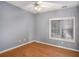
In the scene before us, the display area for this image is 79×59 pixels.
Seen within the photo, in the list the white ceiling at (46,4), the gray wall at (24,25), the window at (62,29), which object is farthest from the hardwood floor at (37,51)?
the white ceiling at (46,4)

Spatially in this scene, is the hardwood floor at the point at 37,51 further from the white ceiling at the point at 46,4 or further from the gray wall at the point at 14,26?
the white ceiling at the point at 46,4

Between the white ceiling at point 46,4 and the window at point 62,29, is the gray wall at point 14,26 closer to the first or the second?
the white ceiling at point 46,4

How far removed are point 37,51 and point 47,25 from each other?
70 cm

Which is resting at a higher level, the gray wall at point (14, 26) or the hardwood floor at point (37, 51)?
the gray wall at point (14, 26)

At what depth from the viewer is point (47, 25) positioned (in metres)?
2.10

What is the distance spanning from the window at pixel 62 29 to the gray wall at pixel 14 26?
506 millimetres

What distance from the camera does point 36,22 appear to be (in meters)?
2.10

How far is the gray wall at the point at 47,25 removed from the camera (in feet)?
6.32

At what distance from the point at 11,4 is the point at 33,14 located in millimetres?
568

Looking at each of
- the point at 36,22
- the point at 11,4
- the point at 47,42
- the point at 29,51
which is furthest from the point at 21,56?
the point at 11,4

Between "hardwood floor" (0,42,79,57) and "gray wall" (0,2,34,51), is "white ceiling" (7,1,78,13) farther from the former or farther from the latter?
"hardwood floor" (0,42,79,57)

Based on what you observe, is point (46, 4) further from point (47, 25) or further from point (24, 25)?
point (24, 25)

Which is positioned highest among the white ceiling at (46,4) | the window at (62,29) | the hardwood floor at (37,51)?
the white ceiling at (46,4)

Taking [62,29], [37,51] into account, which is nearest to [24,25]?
[37,51]
